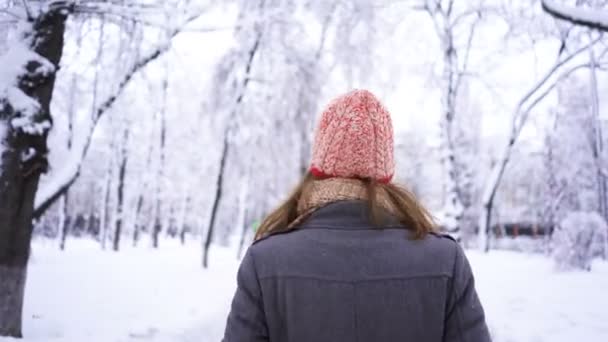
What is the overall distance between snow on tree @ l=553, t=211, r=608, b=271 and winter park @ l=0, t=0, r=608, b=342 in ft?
0.12

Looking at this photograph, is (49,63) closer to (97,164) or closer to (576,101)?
(576,101)

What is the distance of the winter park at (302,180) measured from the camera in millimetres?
1258

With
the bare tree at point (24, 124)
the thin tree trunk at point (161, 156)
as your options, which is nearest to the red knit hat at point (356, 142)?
the bare tree at point (24, 124)

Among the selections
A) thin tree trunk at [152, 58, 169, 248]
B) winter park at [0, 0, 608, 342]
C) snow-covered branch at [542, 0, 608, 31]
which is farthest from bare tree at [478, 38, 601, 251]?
thin tree trunk at [152, 58, 169, 248]

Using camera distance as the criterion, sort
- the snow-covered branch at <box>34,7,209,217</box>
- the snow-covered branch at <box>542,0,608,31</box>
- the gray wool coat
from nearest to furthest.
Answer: the gray wool coat → the snow-covered branch at <box>542,0,608,31</box> → the snow-covered branch at <box>34,7,209,217</box>

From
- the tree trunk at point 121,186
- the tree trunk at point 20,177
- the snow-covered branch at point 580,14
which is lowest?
the tree trunk at point 121,186

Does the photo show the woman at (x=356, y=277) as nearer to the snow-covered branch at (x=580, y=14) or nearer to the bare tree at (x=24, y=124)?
the snow-covered branch at (x=580, y=14)

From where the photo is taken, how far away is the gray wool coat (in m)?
1.22

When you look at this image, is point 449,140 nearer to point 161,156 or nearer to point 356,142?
point 356,142

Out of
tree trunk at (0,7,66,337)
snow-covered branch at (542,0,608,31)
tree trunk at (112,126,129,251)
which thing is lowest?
tree trunk at (112,126,129,251)

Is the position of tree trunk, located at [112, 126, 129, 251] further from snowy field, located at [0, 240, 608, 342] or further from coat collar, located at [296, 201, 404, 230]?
Answer: coat collar, located at [296, 201, 404, 230]

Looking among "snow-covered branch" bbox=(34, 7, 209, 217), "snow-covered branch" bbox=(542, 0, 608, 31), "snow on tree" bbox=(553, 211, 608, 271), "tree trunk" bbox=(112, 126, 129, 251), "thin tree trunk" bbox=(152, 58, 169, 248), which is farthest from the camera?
"tree trunk" bbox=(112, 126, 129, 251)

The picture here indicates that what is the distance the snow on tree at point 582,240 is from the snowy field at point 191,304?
0.43 meters

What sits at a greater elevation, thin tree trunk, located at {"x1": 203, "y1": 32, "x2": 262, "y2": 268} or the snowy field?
thin tree trunk, located at {"x1": 203, "y1": 32, "x2": 262, "y2": 268}
